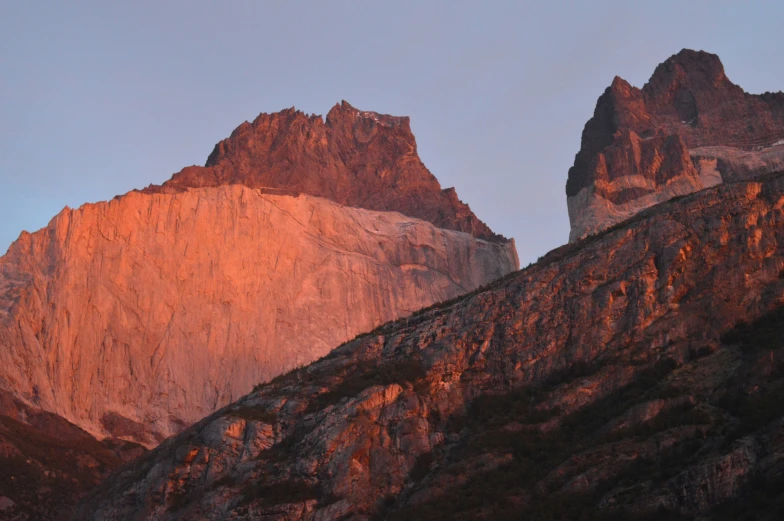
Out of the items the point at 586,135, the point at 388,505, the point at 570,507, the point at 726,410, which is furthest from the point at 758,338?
the point at 586,135

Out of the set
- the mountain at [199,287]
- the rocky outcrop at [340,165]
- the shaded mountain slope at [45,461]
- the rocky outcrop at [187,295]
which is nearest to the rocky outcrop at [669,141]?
the mountain at [199,287]

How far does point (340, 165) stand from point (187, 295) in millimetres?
32658

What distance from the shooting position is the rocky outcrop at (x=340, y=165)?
118500 millimetres

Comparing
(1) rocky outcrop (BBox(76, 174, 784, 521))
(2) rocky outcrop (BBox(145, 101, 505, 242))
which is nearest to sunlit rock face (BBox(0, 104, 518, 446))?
(2) rocky outcrop (BBox(145, 101, 505, 242))

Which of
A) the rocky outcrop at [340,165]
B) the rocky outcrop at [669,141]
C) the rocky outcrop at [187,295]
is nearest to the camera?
the rocky outcrop at [187,295]

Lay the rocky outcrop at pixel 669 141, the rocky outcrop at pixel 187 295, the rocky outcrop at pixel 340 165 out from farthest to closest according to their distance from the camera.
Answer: the rocky outcrop at pixel 340 165, the rocky outcrop at pixel 669 141, the rocky outcrop at pixel 187 295

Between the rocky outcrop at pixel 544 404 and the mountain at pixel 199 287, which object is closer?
the rocky outcrop at pixel 544 404

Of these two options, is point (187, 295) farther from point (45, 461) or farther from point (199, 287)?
point (45, 461)

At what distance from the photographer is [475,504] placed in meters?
44.1

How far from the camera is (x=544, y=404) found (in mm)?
50656

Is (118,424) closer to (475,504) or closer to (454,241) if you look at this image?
(454,241)

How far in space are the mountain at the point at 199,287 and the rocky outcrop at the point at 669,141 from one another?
14.5 m

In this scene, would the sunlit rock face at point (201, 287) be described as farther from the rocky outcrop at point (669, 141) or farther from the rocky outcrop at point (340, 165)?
the rocky outcrop at point (669, 141)

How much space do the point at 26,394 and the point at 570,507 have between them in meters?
59.7
